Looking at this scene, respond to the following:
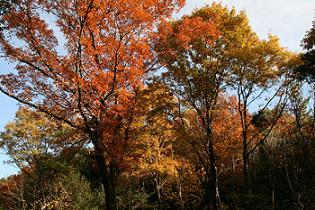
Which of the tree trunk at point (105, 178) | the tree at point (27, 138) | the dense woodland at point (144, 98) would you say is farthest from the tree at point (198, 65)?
the tree at point (27, 138)

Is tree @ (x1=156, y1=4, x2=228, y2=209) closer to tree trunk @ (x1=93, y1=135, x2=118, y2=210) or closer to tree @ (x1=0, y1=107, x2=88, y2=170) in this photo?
tree trunk @ (x1=93, y1=135, x2=118, y2=210)

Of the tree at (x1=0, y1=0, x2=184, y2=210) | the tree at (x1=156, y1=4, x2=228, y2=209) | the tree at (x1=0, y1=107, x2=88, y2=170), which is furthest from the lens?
the tree at (x1=0, y1=107, x2=88, y2=170)

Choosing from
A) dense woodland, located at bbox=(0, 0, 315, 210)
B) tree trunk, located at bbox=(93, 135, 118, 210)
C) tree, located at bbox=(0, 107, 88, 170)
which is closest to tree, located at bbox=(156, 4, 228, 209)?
dense woodland, located at bbox=(0, 0, 315, 210)

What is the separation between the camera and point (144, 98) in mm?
14344

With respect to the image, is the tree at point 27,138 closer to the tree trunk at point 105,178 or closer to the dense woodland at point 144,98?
the dense woodland at point 144,98

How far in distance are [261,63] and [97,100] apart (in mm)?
8991

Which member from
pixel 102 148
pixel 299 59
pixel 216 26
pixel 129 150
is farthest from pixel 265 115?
pixel 102 148

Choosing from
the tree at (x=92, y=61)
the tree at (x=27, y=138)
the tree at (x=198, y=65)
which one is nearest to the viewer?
the tree at (x=92, y=61)

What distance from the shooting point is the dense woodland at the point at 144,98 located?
1099 centimetres

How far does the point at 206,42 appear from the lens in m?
16.3

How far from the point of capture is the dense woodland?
10992 mm

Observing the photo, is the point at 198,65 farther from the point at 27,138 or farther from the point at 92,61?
the point at 27,138

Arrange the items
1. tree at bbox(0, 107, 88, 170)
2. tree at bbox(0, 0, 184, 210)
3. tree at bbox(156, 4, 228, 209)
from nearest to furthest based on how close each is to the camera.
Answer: tree at bbox(0, 0, 184, 210) < tree at bbox(156, 4, 228, 209) < tree at bbox(0, 107, 88, 170)

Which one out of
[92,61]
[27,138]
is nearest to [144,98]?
[92,61]
